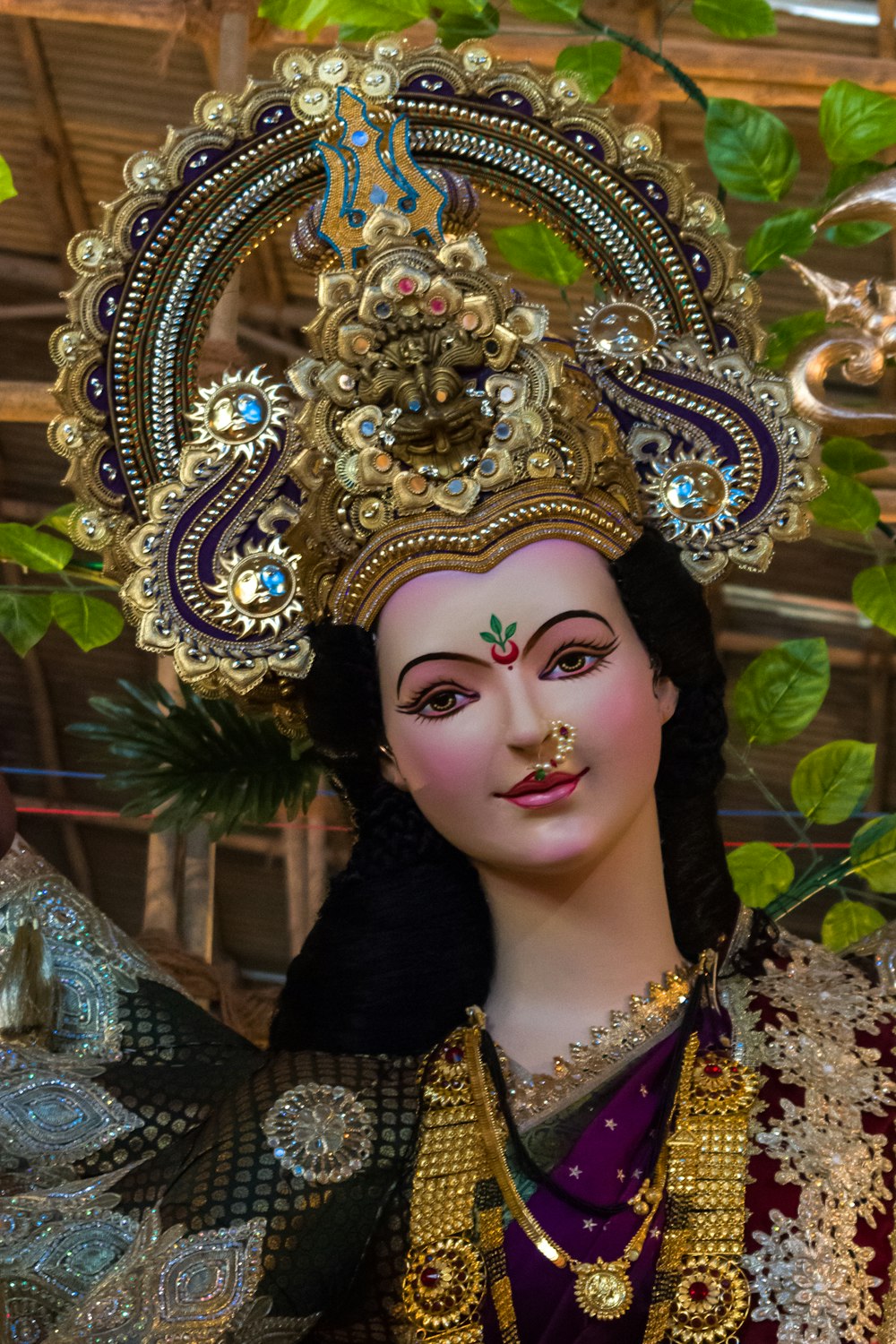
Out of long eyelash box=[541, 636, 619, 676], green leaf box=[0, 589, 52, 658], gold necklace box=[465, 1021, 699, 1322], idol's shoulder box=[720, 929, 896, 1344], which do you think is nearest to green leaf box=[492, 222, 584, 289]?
green leaf box=[0, 589, 52, 658]

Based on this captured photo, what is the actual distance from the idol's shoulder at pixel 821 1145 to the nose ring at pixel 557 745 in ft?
1.48

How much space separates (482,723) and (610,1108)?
51 cm

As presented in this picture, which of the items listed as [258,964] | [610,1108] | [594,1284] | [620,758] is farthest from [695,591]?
[258,964]

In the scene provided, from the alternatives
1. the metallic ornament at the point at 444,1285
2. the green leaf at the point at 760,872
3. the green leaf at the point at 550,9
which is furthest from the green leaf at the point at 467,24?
the metallic ornament at the point at 444,1285

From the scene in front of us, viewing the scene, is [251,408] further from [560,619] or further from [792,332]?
[792,332]

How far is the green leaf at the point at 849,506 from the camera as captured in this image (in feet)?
10.8

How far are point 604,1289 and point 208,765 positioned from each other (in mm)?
1329

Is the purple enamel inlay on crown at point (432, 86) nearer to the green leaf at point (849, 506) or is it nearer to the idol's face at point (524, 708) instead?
the idol's face at point (524, 708)

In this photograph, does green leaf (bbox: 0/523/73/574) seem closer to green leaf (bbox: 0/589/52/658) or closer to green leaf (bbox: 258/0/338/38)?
green leaf (bbox: 0/589/52/658)

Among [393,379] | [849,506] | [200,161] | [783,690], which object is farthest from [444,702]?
[849,506]

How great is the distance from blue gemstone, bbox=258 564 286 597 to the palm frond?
70 centimetres

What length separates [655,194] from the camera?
8.94 feet

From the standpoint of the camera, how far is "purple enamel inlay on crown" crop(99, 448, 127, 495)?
267 cm

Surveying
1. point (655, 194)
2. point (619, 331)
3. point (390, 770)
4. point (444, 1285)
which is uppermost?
point (655, 194)
